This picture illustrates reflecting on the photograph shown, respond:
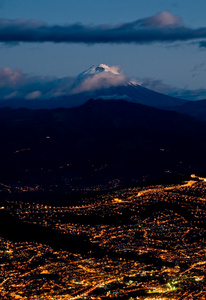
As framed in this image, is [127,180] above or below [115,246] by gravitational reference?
below

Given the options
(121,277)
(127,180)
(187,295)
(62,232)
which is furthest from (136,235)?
(127,180)

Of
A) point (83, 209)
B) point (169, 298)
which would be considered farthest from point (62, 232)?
point (169, 298)

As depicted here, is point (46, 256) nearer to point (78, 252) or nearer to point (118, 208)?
point (78, 252)

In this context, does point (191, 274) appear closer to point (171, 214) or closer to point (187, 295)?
point (187, 295)

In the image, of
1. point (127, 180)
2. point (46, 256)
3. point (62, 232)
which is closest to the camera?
point (46, 256)

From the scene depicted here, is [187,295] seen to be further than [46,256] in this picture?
No

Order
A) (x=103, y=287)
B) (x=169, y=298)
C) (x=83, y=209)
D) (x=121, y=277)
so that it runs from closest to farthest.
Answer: (x=169, y=298), (x=103, y=287), (x=121, y=277), (x=83, y=209)
